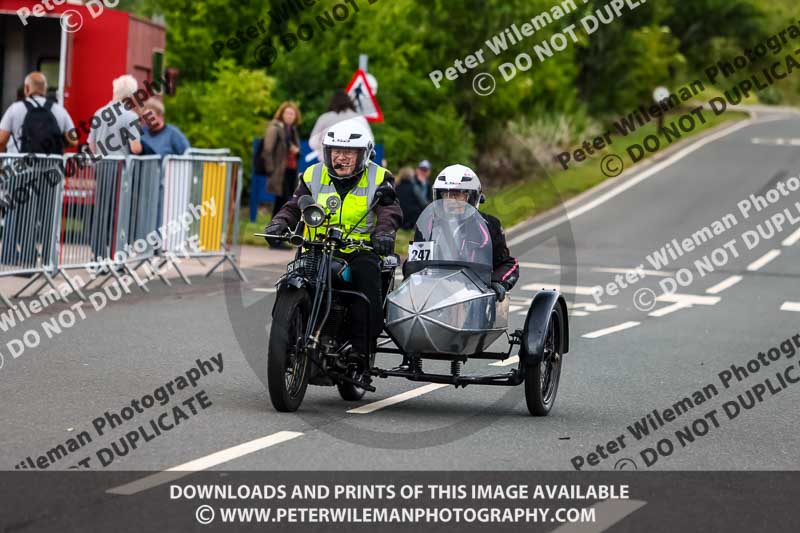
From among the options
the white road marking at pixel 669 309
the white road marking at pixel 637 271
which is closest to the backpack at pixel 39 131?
the white road marking at pixel 669 309

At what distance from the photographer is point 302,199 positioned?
9.42 meters

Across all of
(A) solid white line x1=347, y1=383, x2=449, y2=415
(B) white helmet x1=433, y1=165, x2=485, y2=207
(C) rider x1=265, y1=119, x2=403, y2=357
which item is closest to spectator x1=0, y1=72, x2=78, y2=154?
(A) solid white line x1=347, y1=383, x2=449, y2=415

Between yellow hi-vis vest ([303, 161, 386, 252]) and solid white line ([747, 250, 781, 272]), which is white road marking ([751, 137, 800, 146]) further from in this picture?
yellow hi-vis vest ([303, 161, 386, 252])

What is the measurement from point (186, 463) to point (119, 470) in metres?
0.34

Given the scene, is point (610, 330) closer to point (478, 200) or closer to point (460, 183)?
point (478, 200)

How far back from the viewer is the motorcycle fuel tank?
9.32 meters

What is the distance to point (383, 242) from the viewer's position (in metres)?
9.30

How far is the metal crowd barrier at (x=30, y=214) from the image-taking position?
14.5 meters

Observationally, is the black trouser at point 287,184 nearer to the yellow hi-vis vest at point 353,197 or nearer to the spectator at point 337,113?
the spectator at point 337,113

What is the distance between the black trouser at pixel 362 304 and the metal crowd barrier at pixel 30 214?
5.95 metres

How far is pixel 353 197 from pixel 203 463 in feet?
8.29

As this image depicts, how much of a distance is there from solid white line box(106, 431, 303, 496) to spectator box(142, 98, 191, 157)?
988 centimetres

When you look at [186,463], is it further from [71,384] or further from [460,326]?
[71,384]
